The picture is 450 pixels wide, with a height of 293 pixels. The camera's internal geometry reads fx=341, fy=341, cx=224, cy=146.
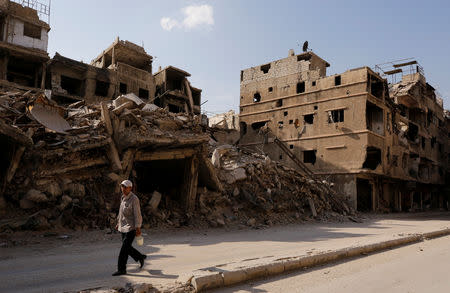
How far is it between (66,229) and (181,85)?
3035 centimetres

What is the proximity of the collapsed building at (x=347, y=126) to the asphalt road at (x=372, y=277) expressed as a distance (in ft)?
57.4

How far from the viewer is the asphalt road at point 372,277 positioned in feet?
15.9

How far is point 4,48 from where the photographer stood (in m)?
A: 25.9

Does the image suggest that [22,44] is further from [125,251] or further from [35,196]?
[125,251]

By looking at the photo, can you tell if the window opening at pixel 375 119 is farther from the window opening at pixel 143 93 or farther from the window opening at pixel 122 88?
the window opening at pixel 122 88

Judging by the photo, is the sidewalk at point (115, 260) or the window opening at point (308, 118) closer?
the sidewalk at point (115, 260)

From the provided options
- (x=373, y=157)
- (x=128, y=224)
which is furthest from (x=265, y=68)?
(x=128, y=224)

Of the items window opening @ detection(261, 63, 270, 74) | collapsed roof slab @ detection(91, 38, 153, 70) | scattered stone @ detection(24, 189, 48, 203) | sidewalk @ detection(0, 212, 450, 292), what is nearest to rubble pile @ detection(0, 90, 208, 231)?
scattered stone @ detection(24, 189, 48, 203)

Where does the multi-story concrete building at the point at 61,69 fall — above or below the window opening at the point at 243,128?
above

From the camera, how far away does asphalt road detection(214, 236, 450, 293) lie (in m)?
4.86

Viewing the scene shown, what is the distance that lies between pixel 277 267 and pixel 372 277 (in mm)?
1534

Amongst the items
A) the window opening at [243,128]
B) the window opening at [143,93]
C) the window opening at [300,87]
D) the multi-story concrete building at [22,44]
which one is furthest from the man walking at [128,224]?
the window opening at [143,93]

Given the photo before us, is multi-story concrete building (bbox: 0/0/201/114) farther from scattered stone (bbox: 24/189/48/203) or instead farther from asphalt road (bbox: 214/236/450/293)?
asphalt road (bbox: 214/236/450/293)

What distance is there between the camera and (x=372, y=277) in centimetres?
556
